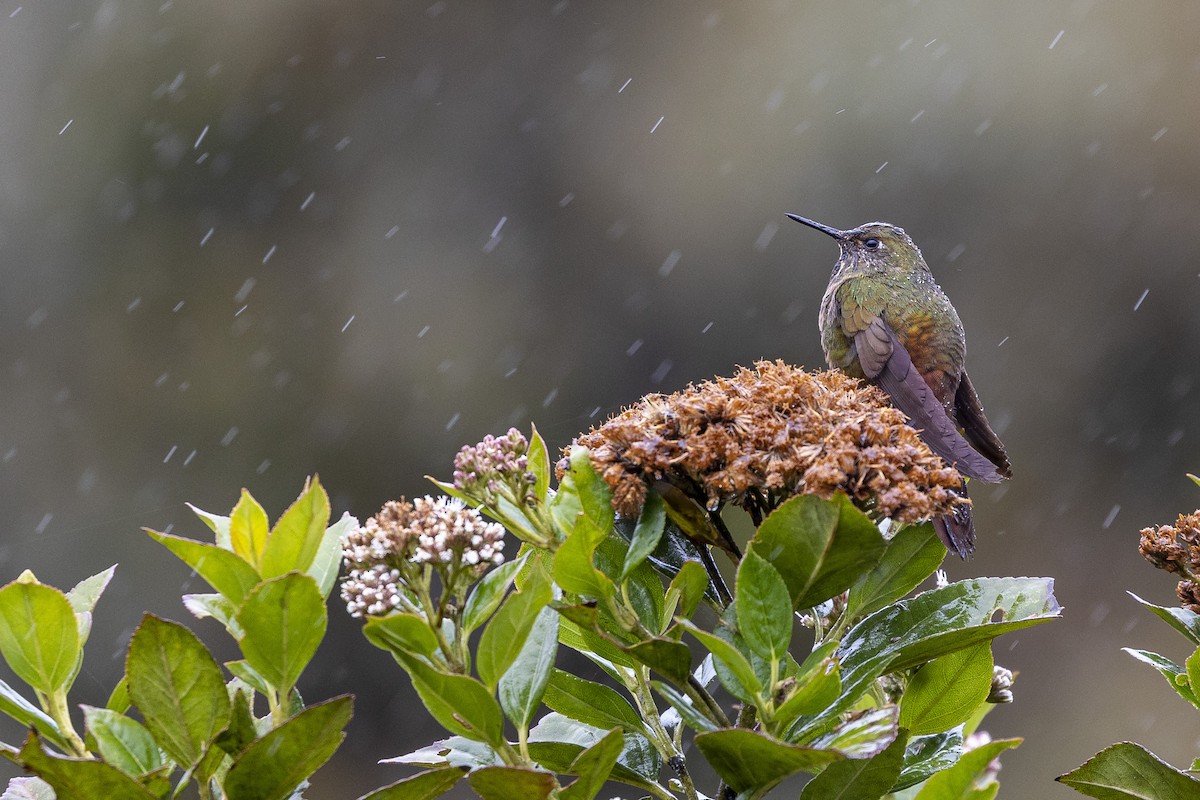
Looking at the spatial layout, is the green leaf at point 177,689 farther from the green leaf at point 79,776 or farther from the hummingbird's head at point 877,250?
the hummingbird's head at point 877,250

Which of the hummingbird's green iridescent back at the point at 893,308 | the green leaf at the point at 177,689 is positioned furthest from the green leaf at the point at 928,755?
the hummingbird's green iridescent back at the point at 893,308

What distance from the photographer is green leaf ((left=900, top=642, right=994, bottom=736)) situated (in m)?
0.98

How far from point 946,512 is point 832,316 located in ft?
4.51

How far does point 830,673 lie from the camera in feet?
2.56

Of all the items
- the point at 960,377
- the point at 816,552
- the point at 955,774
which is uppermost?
the point at 816,552

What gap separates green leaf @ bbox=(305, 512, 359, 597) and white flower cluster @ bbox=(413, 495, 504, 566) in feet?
0.25

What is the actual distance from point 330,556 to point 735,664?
35 cm

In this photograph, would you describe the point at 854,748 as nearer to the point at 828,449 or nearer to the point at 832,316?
the point at 828,449

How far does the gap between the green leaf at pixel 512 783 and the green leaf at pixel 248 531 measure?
0.80 feet

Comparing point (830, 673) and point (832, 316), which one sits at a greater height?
point (830, 673)

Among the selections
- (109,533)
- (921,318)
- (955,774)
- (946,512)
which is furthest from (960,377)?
(109,533)

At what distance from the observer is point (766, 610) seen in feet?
2.72

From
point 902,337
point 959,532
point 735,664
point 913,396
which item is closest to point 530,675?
point 735,664

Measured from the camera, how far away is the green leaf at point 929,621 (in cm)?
90
